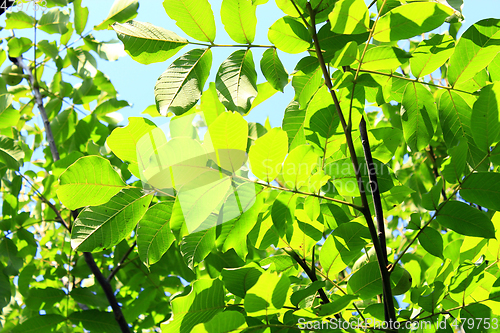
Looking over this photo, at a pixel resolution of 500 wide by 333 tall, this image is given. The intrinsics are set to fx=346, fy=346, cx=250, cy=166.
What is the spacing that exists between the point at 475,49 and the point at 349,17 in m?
0.34

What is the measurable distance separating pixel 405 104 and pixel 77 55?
1.70 meters

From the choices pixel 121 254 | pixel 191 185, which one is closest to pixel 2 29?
pixel 121 254

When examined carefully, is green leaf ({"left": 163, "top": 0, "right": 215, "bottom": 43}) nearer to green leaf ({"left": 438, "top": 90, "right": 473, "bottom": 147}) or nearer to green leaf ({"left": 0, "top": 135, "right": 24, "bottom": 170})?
green leaf ({"left": 438, "top": 90, "right": 473, "bottom": 147})

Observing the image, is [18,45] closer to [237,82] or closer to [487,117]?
[237,82]

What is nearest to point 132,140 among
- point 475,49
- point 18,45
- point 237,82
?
point 237,82

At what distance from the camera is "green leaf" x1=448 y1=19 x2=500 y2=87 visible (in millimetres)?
737

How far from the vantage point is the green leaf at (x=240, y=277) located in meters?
0.64

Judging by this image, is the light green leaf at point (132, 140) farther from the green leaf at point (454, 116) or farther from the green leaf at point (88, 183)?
the green leaf at point (454, 116)

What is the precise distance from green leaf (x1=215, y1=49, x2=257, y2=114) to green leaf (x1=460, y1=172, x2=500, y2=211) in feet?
1.53

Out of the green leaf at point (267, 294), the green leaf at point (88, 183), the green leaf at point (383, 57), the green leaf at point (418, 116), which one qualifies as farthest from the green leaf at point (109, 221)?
the green leaf at point (418, 116)

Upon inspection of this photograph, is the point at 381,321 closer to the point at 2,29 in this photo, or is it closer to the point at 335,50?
the point at 335,50

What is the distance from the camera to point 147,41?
69 cm

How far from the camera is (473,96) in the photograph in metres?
0.83

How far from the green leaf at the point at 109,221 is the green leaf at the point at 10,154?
2.81ft
